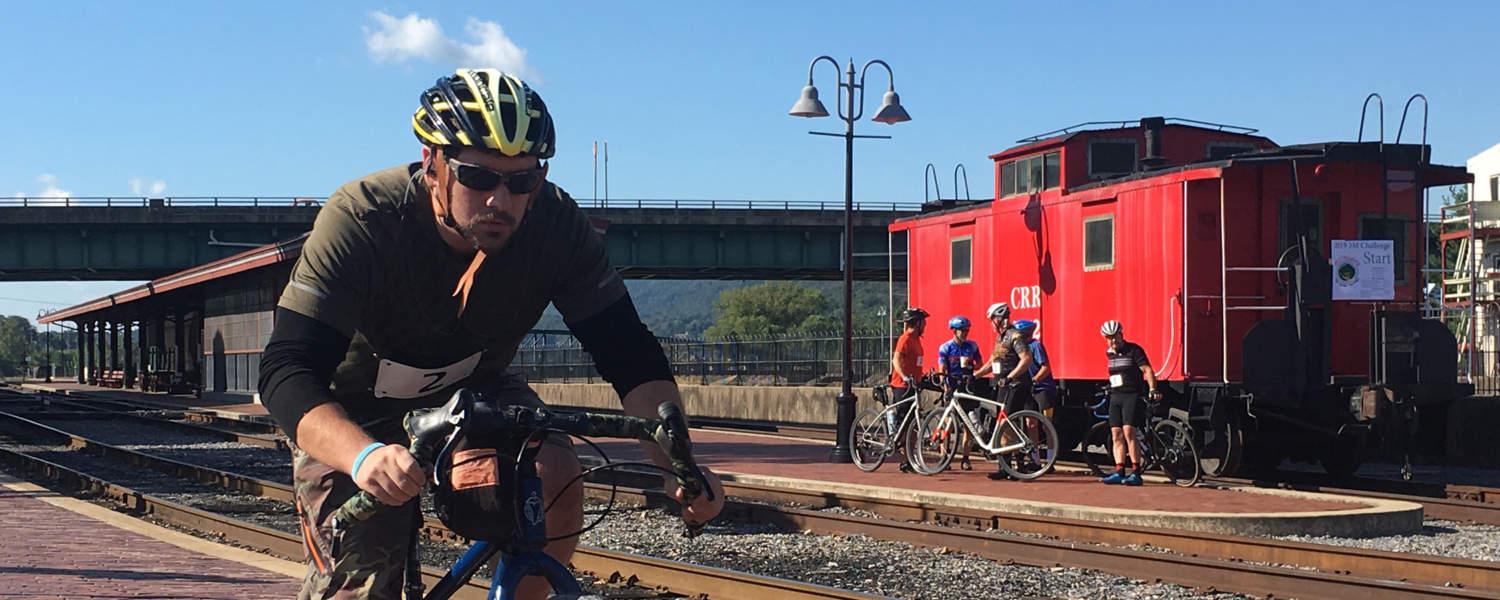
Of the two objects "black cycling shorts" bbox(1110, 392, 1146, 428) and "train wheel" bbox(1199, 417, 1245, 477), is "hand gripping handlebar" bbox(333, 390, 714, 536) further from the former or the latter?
"train wheel" bbox(1199, 417, 1245, 477)

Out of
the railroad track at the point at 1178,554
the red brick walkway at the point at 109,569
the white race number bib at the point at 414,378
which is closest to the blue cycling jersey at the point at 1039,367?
the railroad track at the point at 1178,554

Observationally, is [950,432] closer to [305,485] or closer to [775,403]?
[305,485]

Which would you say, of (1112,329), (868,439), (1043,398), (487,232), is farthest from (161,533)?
(487,232)

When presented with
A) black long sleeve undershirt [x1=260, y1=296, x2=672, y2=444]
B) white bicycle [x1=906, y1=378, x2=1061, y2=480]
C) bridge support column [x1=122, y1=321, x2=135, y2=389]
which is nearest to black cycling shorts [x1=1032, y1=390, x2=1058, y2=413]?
white bicycle [x1=906, y1=378, x2=1061, y2=480]

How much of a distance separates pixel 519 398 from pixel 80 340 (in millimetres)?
99892

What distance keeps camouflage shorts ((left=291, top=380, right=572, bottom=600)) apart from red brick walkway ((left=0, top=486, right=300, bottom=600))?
5.38 m

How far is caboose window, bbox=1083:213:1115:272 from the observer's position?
17.4m

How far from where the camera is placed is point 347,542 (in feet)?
10.5

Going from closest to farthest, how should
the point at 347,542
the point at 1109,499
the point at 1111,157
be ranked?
1. the point at 347,542
2. the point at 1109,499
3. the point at 1111,157

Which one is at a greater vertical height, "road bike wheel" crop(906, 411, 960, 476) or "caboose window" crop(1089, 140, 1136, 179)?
"caboose window" crop(1089, 140, 1136, 179)

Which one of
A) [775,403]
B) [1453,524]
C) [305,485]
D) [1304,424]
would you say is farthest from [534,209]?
[775,403]

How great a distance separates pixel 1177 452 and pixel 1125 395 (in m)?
0.82

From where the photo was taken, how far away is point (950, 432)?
15.6m

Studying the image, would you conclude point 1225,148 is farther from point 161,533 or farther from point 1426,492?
point 161,533
